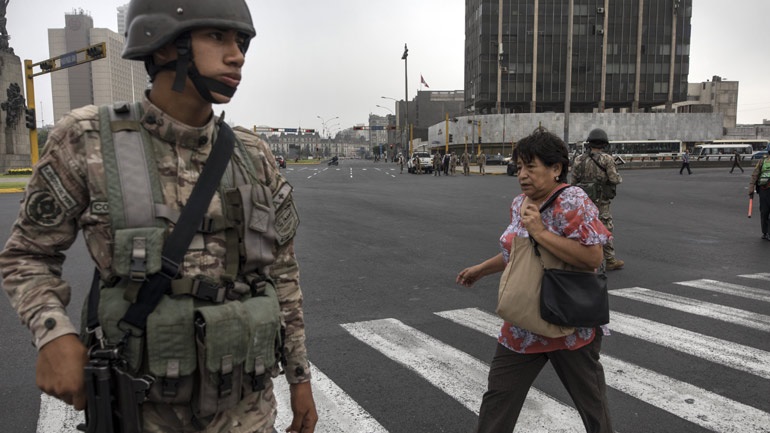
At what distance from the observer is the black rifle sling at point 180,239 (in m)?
1.55

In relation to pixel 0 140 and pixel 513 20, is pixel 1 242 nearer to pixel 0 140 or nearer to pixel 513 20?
pixel 0 140

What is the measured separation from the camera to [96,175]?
5.25 feet

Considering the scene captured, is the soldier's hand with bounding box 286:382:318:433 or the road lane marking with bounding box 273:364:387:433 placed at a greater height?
the soldier's hand with bounding box 286:382:318:433

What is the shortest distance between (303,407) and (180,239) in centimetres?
76

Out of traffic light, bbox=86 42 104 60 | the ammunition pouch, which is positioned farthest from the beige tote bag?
traffic light, bbox=86 42 104 60

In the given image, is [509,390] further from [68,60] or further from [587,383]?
[68,60]

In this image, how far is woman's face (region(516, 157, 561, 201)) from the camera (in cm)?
285

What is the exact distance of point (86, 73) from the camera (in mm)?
101375

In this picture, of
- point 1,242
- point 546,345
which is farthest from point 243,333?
point 1,242

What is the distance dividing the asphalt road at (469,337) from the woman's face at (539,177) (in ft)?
4.97

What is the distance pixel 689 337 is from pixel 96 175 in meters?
5.19

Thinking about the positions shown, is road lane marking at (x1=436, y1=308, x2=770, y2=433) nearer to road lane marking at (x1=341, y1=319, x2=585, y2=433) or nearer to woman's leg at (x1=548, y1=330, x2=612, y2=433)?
road lane marking at (x1=341, y1=319, x2=585, y2=433)


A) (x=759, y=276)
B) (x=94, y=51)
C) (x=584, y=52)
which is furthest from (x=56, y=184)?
(x=584, y=52)

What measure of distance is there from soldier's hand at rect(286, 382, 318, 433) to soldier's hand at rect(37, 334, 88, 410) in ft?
2.20
